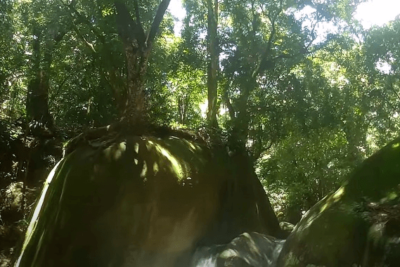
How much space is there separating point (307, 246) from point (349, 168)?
35.9ft

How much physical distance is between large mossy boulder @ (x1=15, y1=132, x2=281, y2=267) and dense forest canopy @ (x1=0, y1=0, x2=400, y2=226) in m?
3.52

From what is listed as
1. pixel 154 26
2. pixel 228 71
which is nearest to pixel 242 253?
pixel 154 26

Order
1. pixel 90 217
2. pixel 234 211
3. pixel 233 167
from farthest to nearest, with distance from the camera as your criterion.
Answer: pixel 233 167, pixel 234 211, pixel 90 217

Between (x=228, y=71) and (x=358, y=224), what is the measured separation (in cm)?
928

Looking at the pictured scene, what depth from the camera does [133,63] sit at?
34.9ft

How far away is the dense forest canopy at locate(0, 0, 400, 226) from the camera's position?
13109 mm

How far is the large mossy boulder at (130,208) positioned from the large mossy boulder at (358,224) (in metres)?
3.13

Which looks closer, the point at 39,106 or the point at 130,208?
the point at 130,208

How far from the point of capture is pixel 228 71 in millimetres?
14398

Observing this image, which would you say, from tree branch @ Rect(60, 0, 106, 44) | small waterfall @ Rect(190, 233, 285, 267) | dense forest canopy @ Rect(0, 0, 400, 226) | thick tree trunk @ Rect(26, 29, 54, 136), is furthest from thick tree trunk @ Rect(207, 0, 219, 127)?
small waterfall @ Rect(190, 233, 285, 267)

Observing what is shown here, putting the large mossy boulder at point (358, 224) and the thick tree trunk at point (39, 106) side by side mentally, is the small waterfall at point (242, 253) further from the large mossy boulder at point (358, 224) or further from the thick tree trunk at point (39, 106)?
the thick tree trunk at point (39, 106)

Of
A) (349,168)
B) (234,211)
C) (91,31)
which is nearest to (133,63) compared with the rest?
(91,31)

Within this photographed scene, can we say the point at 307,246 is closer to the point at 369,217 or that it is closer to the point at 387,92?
the point at 369,217

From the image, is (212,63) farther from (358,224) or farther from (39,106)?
(358,224)
